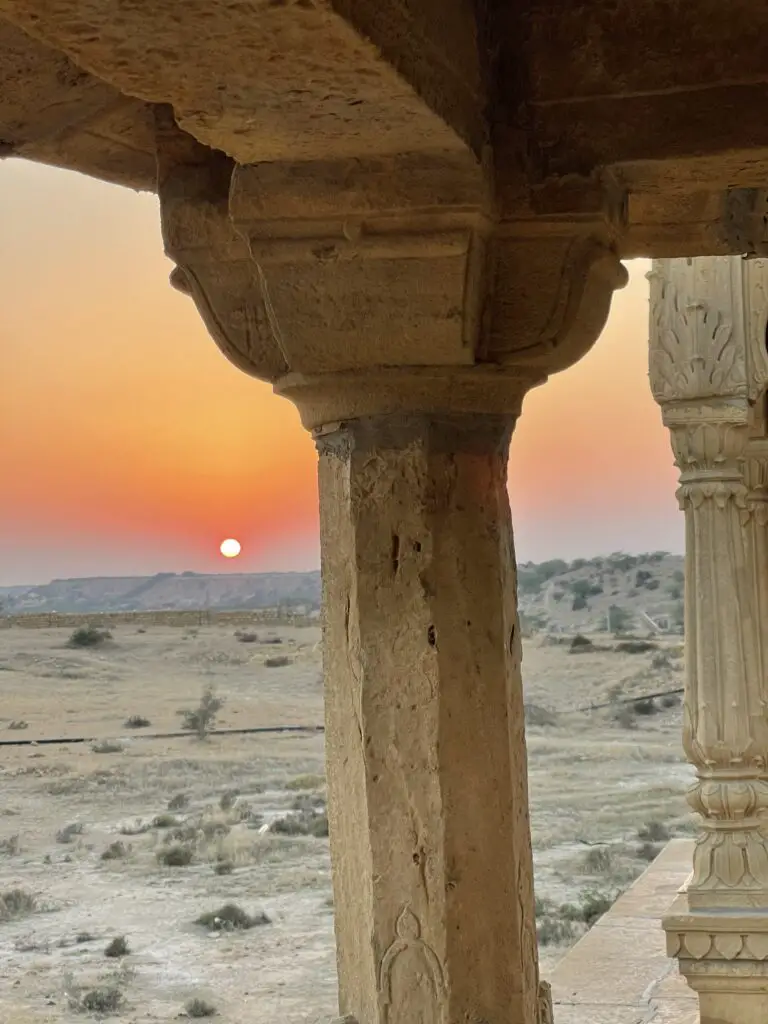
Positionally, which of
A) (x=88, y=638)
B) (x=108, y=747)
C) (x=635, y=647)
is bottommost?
(x=108, y=747)

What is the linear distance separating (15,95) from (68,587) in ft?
219

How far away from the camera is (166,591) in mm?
66125

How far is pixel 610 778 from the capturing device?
14.9 metres

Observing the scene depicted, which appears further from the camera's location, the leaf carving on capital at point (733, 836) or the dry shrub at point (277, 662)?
the dry shrub at point (277, 662)

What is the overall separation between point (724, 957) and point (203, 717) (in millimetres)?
16825

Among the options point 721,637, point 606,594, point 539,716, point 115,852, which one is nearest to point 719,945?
point 721,637

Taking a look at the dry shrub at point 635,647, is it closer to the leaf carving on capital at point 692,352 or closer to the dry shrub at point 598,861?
the dry shrub at point 598,861

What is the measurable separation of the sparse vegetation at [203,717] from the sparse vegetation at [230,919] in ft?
33.0

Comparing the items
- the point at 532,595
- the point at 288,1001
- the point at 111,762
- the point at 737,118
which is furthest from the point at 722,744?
the point at 532,595

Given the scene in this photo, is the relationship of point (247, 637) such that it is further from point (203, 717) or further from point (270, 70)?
point (270, 70)

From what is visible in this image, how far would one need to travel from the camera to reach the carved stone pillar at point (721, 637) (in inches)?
154

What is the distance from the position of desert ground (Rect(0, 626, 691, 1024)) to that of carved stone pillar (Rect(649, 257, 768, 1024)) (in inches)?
142

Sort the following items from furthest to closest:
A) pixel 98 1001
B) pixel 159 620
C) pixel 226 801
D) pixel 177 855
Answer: pixel 159 620 → pixel 226 801 → pixel 177 855 → pixel 98 1001

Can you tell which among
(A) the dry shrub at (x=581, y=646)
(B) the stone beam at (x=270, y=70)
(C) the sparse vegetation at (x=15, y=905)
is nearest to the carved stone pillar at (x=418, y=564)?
(B) the stone beam at (x=270, y=70)
